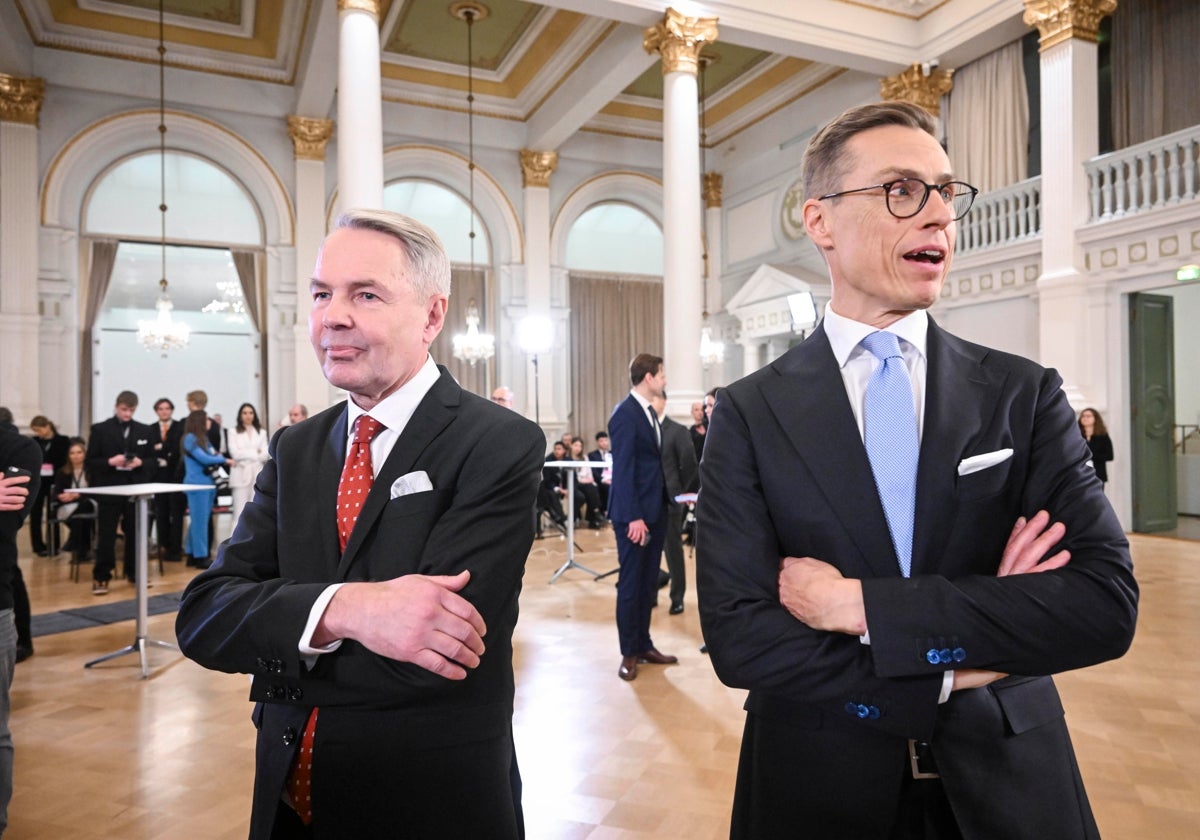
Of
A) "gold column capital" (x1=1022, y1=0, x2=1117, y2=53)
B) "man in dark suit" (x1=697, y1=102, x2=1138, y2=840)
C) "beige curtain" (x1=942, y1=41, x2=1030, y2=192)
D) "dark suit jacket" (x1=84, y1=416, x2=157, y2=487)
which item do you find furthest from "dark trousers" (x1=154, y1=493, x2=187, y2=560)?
"gold column capital" (x1=1022, y1=0, x2=1117, y2=53)

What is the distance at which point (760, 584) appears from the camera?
1188 millimetres

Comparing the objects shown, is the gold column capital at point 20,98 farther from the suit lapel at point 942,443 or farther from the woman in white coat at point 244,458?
the suit lapel at point 942,443

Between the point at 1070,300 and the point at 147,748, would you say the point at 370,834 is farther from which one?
the point at 1070,300

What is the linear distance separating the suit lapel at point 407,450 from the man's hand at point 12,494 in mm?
1554

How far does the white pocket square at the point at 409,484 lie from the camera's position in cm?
132

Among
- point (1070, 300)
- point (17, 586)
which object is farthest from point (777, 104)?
point (17, 586)

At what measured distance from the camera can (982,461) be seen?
108 centimetres

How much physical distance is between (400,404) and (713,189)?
1310 cm

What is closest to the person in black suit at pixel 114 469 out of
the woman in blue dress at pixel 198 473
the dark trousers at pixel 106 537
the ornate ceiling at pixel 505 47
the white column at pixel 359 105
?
the dark trousers at pixel 106 537

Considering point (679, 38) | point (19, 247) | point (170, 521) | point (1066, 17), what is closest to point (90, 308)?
point (19, 247)

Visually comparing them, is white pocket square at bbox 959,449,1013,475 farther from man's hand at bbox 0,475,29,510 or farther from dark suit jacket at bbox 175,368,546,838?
man's hand at bbox 0,475,29,510

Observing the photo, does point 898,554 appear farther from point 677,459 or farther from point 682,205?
point 682,205

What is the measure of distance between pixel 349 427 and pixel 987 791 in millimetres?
1133

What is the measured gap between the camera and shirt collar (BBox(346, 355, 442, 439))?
1.40 metres
